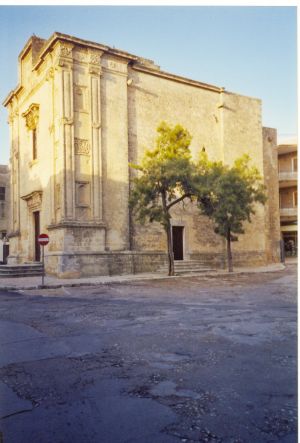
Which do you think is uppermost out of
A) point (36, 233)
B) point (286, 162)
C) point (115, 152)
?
point (286, 162)

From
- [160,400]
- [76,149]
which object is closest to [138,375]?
[160,400]

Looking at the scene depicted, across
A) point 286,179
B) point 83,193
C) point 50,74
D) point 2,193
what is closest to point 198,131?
point 83,193

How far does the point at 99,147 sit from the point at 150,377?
54.2ft

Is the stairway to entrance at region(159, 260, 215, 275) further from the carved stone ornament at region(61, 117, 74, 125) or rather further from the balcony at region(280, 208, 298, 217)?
the balcony at region(280, 208, 298, 217)

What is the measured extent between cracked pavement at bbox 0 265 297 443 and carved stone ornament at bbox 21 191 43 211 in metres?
14.0

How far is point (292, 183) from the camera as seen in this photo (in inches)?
1258

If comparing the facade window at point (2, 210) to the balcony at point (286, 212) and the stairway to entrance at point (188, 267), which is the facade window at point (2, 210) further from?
the balcony at point (286, 212)

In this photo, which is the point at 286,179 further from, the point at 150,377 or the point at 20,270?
the point at 150,377

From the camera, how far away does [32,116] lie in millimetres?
22141

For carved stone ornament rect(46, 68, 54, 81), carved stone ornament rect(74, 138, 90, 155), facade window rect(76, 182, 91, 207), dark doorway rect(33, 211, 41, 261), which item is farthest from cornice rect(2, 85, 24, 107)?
facade window rect(76, 182, 91, 207)

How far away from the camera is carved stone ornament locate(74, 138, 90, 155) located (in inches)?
757

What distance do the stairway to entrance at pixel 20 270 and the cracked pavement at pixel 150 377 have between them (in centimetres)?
1150

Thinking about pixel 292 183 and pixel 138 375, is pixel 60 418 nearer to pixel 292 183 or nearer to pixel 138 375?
pixel 138 375

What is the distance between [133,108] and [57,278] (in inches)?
392
